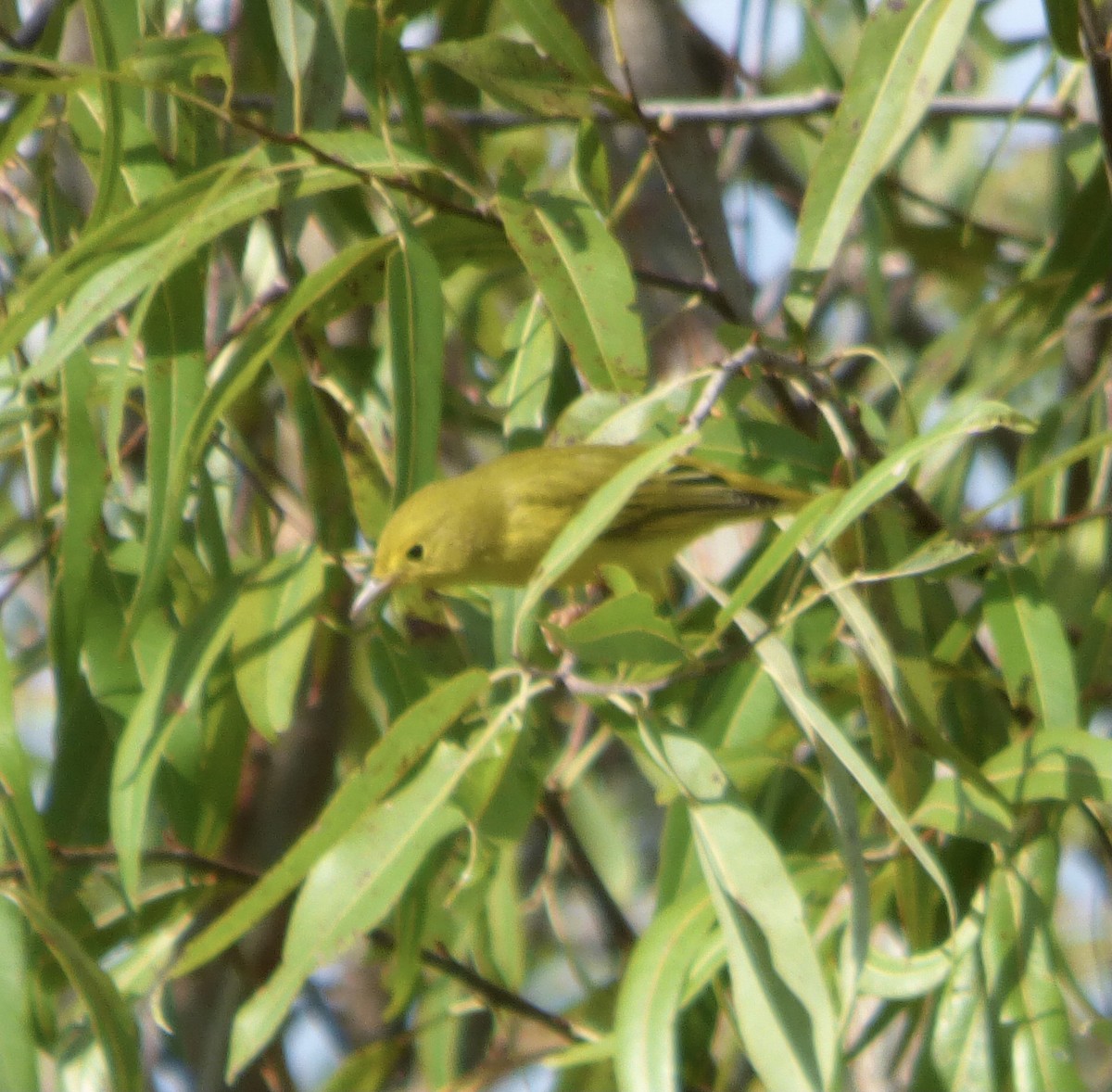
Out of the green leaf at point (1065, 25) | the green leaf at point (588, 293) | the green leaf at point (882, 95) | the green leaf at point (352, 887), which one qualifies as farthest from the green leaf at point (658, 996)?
the green leaf at point (1065, 25)

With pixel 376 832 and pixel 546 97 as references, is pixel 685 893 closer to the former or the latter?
pixel 376 832

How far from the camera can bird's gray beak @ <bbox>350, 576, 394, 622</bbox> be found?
2.87 meters

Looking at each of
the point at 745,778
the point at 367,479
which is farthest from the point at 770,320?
the point at 745,778

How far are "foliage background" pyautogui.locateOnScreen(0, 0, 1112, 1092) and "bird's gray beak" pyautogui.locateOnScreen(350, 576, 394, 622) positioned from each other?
84 millimetres

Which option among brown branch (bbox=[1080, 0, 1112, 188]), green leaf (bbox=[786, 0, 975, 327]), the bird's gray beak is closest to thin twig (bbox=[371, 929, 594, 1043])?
the bird's gray beak

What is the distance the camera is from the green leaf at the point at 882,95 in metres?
2.27

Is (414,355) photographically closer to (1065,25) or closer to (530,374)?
(530,374)

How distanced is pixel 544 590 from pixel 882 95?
965mm

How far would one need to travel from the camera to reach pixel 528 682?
207cm

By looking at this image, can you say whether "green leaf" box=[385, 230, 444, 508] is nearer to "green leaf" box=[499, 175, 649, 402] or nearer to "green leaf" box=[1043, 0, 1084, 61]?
"green leaf" box=[499, 175, 649, 402]

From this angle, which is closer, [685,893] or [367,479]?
[685,893]

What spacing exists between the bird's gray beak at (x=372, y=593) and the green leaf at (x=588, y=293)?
2.36 ft

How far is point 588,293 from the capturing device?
92.9 inches

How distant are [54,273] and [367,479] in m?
0.79
